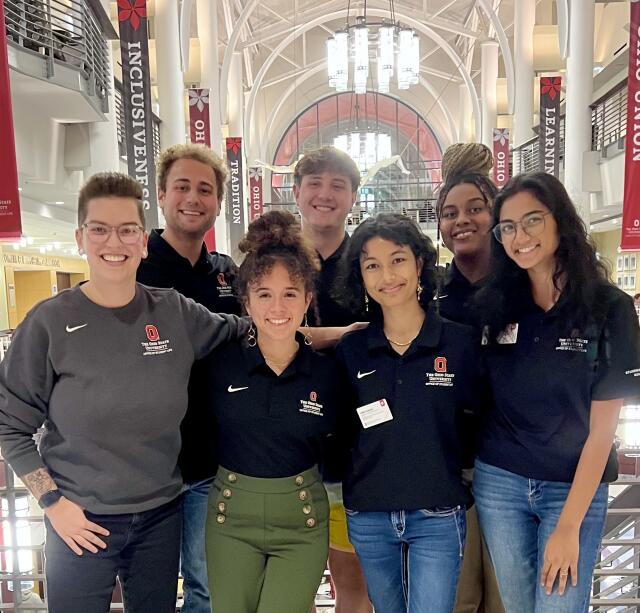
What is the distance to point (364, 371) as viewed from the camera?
2.24 meters

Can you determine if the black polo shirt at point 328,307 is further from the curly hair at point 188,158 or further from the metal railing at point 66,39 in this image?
the metal railing at point 66,39

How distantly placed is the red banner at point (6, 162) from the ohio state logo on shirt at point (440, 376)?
13.2 feet

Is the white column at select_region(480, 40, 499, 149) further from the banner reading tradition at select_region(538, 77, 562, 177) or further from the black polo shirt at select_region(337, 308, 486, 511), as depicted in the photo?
the black polo shirt at select_region(337, 308, 486, 511)

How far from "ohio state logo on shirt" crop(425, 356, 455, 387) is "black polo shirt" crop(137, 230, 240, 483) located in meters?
0.98

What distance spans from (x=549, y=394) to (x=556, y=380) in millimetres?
56

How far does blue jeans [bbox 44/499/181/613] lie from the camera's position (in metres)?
2.13

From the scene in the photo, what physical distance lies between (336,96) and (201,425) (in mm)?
32132

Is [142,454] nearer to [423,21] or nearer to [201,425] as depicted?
[201,425]

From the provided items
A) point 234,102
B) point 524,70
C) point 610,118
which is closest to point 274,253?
point 610,118

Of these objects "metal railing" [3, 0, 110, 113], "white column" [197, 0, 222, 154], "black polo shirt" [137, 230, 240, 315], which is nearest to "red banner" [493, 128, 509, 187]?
"white column" [197, 0, 222, 154]

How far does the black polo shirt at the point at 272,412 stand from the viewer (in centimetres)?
221

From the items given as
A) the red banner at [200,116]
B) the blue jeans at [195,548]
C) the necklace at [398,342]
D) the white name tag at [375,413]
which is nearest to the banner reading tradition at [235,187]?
the red banner at [200,116]

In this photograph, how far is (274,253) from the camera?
2.33 meters

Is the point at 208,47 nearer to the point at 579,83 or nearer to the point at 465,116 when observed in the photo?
the point at 579,83
